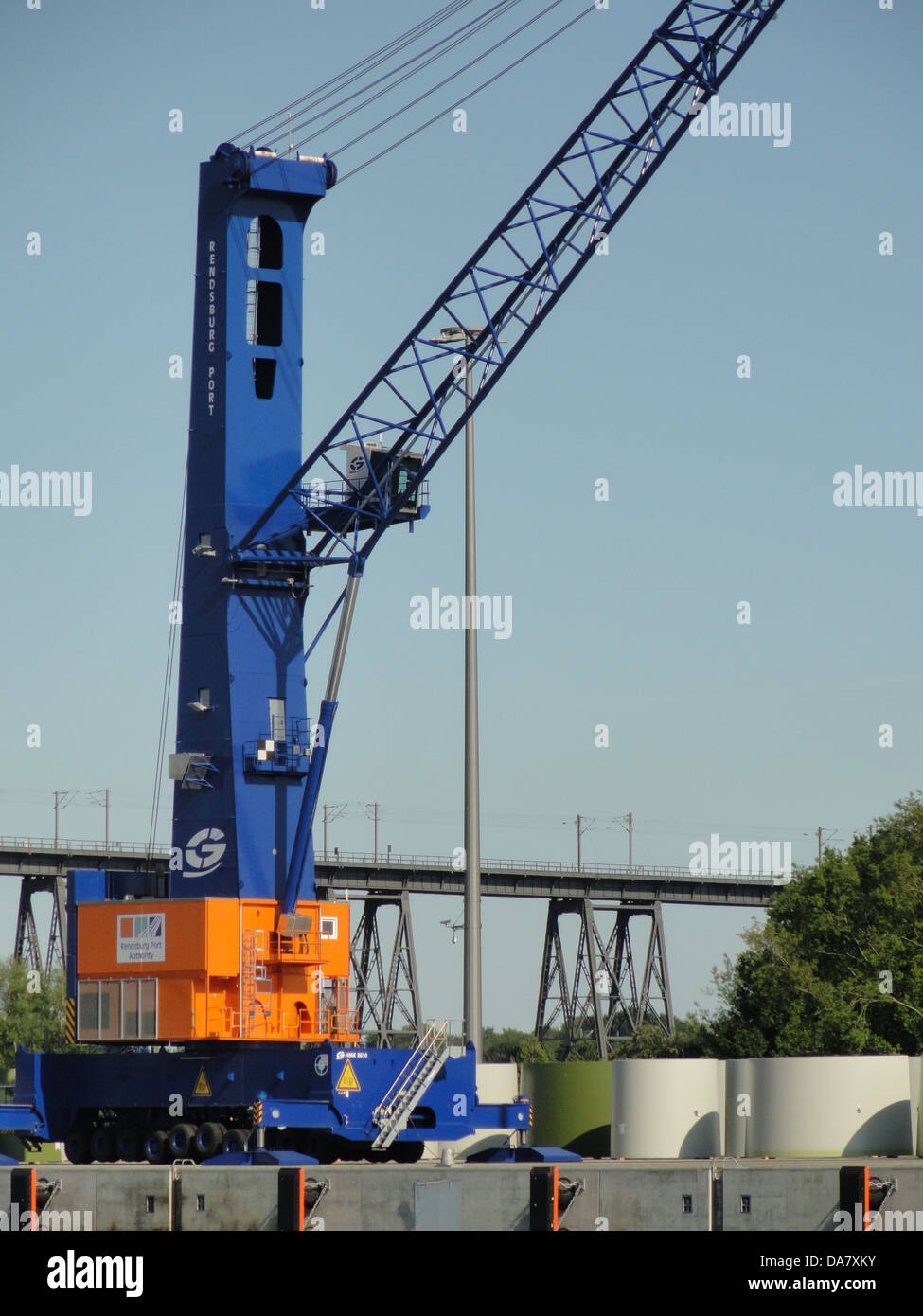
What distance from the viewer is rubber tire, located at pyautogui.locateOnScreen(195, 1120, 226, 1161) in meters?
40.9

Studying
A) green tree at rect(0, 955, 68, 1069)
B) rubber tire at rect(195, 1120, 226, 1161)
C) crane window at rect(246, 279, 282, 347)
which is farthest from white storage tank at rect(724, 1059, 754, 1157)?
green tree at rect(0, 955, 68, 1069)

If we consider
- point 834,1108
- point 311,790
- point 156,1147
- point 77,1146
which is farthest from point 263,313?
point 834,1108

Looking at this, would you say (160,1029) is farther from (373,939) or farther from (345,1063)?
(373,939)

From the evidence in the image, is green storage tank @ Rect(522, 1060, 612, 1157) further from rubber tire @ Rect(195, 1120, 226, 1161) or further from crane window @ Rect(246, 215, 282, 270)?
crane window @ Rect(246, 215, 282, 270)

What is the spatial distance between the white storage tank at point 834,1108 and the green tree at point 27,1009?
52114 mm

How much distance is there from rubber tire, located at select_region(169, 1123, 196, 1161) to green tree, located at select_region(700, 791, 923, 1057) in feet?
84.5

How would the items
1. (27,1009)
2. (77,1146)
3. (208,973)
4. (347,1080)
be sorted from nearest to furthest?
1. (347,1080)
2. (208,973)
3. (77,1146)
4. (27,1009)

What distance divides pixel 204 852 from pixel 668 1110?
1109 cm

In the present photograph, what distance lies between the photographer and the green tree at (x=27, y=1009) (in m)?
91.6

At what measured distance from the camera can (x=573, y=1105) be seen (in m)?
47.2

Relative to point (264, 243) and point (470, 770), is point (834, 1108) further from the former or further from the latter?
point (264, 243)
